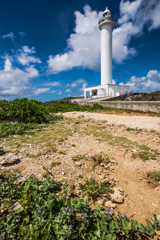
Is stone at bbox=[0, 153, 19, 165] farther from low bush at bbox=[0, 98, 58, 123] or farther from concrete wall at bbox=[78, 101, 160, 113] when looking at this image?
concrete wall at bbox=[78, 101, 160, 113]

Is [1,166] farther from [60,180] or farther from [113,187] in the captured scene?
[113,187]

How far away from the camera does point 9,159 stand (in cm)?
275

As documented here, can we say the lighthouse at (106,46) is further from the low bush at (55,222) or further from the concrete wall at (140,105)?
the low bush at (55,222)

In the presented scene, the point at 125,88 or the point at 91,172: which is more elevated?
the point at 125,88

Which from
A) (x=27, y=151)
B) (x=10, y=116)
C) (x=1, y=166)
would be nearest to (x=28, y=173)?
(x=1, y=166)

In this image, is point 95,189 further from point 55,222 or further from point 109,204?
point 55,222

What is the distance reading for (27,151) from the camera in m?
3.30

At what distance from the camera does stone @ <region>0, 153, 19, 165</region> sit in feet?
8.71

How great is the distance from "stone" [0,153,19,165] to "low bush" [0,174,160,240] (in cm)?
80

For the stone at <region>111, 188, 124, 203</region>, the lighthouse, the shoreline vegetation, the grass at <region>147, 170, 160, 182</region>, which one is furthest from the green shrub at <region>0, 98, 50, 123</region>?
the lighthouse

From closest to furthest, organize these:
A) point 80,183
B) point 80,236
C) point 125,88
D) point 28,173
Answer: point 80,236, point 80,183, point 28,173, point 125,88

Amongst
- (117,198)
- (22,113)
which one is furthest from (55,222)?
(22,113)

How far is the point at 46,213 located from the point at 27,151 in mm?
1947

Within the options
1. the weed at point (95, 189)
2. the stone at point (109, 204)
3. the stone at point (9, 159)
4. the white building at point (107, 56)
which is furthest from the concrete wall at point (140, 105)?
the white building at point (107, 56)
